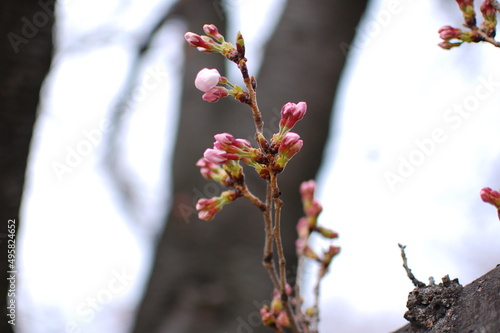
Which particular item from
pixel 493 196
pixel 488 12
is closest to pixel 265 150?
pixel 493 196

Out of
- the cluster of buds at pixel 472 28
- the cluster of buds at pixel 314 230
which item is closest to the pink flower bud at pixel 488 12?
the cluster of buds at pixel 472 28

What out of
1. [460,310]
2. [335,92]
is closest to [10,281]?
[460,310]

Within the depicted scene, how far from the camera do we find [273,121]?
1943 millimetres

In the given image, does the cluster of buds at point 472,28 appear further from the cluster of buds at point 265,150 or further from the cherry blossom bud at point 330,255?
the cherry blossom bud at point 330,255

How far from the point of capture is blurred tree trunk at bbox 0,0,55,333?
3.54 feet

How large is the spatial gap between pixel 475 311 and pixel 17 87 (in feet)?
3.28

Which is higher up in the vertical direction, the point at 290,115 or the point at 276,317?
the point at 290,115

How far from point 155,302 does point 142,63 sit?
1772 millimetres

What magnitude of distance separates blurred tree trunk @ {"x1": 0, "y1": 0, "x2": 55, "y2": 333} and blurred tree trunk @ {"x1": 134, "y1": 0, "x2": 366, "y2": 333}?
2.37 ft

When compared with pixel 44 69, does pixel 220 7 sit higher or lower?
higher

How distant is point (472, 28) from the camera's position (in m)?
0.85

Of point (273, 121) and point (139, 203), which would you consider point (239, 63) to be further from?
point (139, 203)

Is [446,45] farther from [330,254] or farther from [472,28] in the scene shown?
[330,254]

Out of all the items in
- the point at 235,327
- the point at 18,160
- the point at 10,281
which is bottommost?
the point at 235,327
